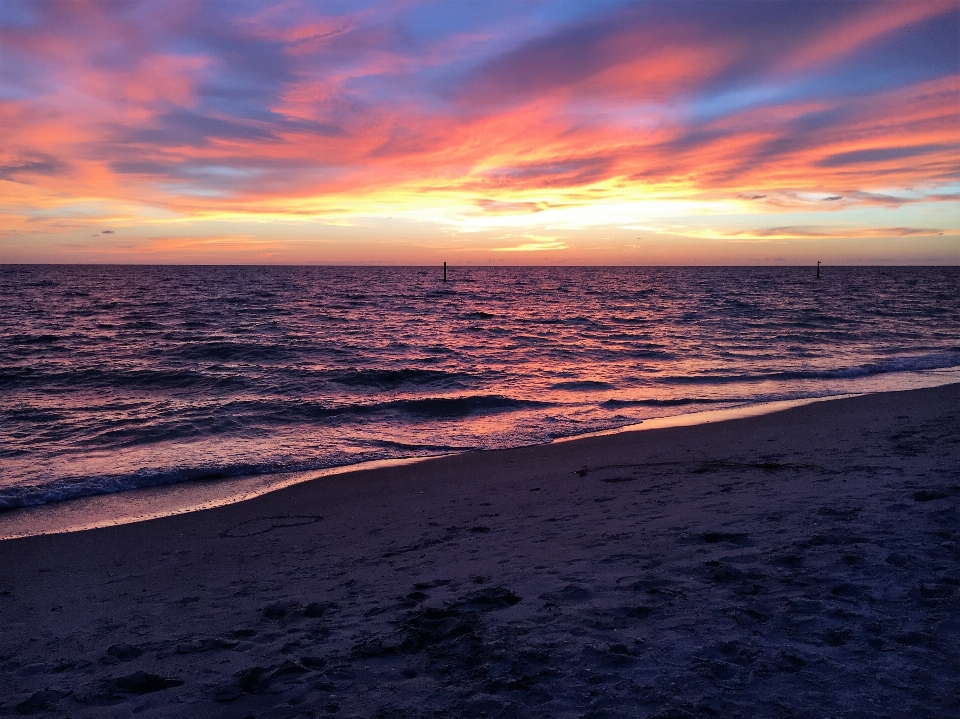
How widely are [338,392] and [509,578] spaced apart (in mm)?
11902

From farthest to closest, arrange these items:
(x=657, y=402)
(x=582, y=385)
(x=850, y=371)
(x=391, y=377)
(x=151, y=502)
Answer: (x=850, y=371) < (x=391, y=377) < (x=582, y=385) < (x=657, y=402) < (x=151, y=502)

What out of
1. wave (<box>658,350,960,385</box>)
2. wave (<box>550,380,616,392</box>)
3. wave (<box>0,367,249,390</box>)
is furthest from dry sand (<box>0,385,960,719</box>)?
wave (<box>0,367,249,390</box>)

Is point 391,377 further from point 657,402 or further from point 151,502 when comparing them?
point 151,502

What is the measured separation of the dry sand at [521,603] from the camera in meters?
3.37

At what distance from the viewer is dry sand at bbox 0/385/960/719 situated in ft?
11.0

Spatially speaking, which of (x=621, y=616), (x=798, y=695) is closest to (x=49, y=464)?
(x=621, y=616)

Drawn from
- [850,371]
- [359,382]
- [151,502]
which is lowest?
[151,502]

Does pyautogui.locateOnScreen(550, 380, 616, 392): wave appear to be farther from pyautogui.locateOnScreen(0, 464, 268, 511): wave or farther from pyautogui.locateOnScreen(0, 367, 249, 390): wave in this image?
pyautogui.locateOnScreen(0, 464, 268, 511): wave

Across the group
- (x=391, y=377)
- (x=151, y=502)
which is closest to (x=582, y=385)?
(x=391, y=377)

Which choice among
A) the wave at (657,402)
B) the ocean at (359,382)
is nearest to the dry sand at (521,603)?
the ocean at (359,382)

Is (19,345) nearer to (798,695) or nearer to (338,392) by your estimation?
(338,392)

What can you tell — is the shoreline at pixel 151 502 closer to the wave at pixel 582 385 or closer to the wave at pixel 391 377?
the wave at pixel 582 385

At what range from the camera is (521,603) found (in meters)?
4.35

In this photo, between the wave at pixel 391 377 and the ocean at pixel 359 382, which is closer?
the ocean at pixel 359 382
